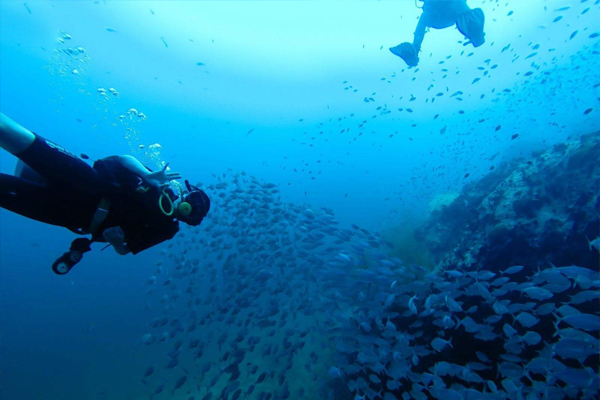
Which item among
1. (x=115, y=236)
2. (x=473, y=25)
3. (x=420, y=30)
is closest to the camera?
(x=115, y=236)

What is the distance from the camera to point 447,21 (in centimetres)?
948

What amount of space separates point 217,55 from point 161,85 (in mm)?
21911

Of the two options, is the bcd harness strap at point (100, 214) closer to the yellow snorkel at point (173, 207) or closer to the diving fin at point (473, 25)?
the yellow snorkel at point (173, 207)

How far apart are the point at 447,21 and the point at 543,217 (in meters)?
7.24

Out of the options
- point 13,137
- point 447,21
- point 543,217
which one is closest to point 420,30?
point 447,21

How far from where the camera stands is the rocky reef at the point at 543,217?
7531mm

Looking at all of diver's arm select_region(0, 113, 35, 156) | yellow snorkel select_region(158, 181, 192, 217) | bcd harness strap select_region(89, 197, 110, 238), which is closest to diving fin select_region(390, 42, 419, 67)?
yellow snorkel select_region(158, 181, 192, 217)

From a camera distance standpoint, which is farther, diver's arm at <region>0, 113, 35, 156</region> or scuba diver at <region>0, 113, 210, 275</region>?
scuba diver at <region>0, 113, 210, 275</region>

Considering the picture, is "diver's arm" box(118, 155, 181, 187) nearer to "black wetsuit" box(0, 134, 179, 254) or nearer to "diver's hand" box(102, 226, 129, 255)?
"black wetsuit" box(0, 134, 179, 254)

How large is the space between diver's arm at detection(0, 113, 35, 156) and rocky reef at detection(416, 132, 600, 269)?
10.3 metres

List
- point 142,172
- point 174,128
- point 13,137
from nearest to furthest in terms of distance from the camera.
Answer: point 13,137 → point 142,172 → point 174,128

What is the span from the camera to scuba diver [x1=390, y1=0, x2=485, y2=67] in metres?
8.58

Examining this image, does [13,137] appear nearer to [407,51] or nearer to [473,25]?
[407,51]

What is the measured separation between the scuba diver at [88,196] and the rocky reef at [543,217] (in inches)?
352
